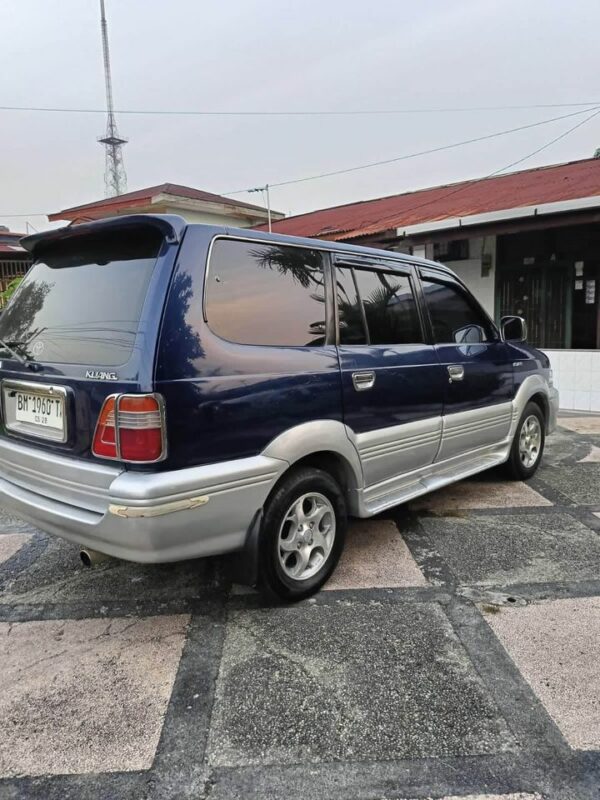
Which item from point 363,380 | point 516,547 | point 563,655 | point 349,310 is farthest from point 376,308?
point 563,655

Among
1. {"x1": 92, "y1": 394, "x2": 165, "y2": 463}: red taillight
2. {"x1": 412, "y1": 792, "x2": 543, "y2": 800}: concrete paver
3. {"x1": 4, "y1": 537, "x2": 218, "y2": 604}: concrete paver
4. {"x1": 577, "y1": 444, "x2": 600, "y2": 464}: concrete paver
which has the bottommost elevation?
{"x1": 412, "y1": 792, "x2": 543, "y2": 800}: concrete paver

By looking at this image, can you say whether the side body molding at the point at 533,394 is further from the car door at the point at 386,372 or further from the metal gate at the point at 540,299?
the metal gate at the point at 540,299

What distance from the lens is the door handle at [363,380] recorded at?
309 centimetres

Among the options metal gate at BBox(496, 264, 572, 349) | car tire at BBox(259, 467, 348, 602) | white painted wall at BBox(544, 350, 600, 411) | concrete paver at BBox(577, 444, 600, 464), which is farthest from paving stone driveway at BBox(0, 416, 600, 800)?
metal gate at BBox(496, 264, 572, 349)

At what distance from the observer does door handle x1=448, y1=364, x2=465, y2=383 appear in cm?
386

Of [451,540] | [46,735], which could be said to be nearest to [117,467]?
[46,735]

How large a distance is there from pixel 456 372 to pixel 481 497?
1.28m

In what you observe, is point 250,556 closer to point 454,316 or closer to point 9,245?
point 454,316

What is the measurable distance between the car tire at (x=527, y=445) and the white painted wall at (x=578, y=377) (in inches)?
159

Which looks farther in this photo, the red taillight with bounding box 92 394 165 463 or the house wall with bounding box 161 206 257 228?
the house wall with bounding box 161 206 257 228

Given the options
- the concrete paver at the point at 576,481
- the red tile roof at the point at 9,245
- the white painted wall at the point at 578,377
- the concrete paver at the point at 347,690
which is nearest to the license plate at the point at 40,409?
the concrete paver at the point at 347,690

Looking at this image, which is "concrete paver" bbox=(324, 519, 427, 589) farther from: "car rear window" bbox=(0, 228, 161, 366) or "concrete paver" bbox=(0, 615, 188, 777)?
"car rear window" bbox=(0, 228, 161, 366)

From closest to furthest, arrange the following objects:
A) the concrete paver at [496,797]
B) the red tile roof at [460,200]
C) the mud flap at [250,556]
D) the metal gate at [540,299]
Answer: the concrete paver at [496,797]
the mud flap at [250,556]
the red tile roof at [460,200]
the metal gate at [540,299]

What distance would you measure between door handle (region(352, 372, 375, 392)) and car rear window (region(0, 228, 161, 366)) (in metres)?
1.23
